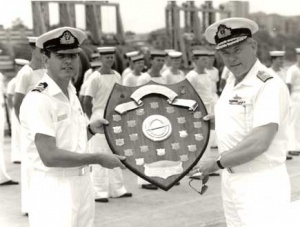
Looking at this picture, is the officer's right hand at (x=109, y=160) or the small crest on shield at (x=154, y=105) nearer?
the officer's right hand at (x=109, y=160)

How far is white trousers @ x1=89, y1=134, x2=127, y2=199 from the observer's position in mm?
5723

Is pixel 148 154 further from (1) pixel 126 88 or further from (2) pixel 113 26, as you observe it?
(2) pixel 113 26

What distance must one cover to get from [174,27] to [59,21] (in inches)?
124

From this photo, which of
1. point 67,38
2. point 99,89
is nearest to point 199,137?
point 67,38

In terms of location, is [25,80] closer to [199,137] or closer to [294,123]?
[199,137]

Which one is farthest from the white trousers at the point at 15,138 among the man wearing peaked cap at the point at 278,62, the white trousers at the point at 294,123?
the man wearing peaked cap at the point at 278,62

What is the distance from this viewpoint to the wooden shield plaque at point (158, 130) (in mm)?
2998

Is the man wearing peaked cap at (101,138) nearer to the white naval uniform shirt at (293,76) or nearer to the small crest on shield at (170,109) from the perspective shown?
the small crest on shield at (170,109)

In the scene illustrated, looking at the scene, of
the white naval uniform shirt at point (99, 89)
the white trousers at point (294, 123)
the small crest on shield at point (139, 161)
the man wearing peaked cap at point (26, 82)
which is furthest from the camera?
the white trousers at point (294, 123)

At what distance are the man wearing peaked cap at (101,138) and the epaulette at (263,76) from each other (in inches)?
127

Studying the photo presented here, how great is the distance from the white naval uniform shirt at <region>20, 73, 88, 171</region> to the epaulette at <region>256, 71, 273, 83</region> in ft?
3.06

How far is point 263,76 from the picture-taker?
269cm

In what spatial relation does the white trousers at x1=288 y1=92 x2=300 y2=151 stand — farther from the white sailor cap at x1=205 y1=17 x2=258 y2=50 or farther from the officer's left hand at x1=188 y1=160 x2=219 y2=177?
the officer's left hand at x1=188 y1=160 x2=219 y2=177

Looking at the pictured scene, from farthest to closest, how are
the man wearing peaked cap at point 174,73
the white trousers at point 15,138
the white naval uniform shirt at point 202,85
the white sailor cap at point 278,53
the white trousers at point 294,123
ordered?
the white sailor cap at point 278,53
the white trousers at point 294,123
the man wearing peaked cap at point 174,73
the white trousers at point 15,138
the white naval uniform shirt at point 202,85
